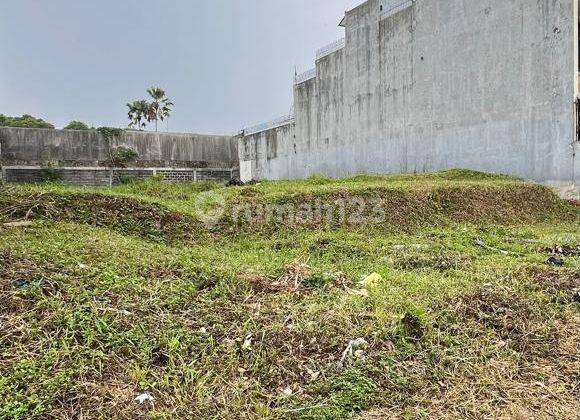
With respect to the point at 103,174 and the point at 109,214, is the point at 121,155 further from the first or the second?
the point at 109,214

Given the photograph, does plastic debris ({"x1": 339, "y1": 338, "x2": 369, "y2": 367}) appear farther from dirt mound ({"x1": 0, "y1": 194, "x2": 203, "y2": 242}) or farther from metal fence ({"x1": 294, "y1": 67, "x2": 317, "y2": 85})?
metal fence ({"x1": 294, "y1": 67, "x2": 317, "y2": 85})

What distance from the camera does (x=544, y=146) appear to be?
9750 mm

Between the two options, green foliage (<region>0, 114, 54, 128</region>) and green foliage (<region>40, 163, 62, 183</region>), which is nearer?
green foliage (<region>40, 163, 62, 183</region>)

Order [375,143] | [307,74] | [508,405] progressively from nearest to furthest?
[508,405] → [375,143] → [307,74]

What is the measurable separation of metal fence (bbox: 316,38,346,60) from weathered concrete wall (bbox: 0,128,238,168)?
621cm

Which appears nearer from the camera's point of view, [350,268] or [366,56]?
[350,268]

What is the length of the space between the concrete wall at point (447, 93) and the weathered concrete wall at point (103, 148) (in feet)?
15.7

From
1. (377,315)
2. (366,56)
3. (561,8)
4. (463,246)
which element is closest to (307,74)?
(366,56)

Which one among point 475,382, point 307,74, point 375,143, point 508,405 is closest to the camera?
point 508,405

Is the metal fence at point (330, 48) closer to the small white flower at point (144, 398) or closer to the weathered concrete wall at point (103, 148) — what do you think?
the weathered concrete wall at point (103, 148)

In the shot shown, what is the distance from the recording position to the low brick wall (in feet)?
52.3

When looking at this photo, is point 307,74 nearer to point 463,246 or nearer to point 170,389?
point 463,246

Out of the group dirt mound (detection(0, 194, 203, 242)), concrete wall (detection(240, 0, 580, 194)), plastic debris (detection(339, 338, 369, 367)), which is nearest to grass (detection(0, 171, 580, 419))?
plastic debris (detection(339, 338, 369, 367))

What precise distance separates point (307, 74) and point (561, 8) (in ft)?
31.3
